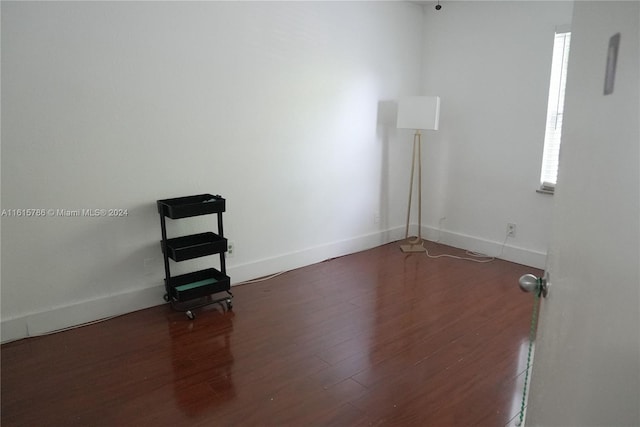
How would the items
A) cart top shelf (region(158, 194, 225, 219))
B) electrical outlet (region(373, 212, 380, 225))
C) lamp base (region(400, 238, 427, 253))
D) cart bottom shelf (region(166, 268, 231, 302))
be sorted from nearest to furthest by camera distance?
cart top shelf (region(158, 194, 225, 219)) → cart bottom shelf (region(166, 268, 231, 302)) → lamp base (region(400, 238, 427, 253)) → electrical outlet (region(373, 212, 380, 225))

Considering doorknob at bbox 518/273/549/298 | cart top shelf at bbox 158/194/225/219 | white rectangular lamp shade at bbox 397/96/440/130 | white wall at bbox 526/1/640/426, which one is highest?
white rectangular lamp shade at bbox 397/96/440/130

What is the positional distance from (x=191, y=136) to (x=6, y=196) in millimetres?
1178

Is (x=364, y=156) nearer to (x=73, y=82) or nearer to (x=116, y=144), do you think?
(x=116, y=144)

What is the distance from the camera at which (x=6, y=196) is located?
2449 millimetres

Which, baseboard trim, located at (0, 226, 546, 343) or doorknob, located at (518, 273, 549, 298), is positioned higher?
doorknob, located at (518, 273, 549, 298)

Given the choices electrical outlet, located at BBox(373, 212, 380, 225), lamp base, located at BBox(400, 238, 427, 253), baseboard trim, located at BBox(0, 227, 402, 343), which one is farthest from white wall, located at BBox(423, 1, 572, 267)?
baseboard trim, located at BBox(0, 227, 402, 343)

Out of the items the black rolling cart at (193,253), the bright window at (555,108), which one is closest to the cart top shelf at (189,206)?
the black rolling cart at (193,253)

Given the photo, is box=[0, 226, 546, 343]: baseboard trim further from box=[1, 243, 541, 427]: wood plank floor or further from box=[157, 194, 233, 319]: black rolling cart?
box=[157, 194, 233, 319]: black rolling cart

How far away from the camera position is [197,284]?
3.11m

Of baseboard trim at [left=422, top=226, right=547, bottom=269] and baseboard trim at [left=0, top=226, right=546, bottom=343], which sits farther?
baseboard trim at [left=422, top=226, right=547, bottom=269]

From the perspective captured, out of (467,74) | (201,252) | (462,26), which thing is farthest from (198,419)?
(462,26)

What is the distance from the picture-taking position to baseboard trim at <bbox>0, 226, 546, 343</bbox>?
2633 millimetres

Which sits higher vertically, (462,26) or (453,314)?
(462,26)

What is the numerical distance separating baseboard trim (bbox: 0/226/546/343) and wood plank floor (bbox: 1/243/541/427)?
0.08m
